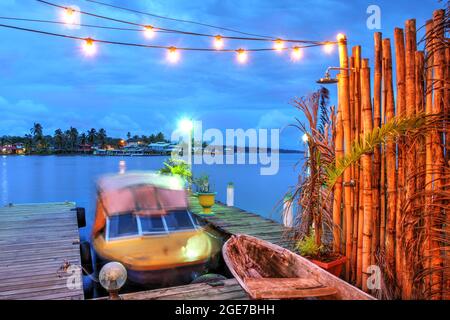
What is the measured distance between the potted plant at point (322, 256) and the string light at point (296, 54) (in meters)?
3.97

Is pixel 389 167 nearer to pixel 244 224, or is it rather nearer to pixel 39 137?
pixel 244 224

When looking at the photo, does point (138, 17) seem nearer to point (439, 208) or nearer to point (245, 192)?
point (439, 208)

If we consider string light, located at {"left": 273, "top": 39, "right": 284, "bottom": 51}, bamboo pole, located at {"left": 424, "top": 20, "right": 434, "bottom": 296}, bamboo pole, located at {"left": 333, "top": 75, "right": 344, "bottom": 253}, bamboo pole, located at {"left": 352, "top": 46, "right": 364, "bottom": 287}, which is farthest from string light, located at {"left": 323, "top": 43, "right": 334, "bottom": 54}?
bamboo pole, located at {"left": 424, "top": 20, "right": 434, "bottom": 296}

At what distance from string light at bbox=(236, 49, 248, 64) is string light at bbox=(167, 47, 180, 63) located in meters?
1.33

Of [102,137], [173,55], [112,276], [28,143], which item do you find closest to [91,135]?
[102,137]

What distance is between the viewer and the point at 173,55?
6.88 m

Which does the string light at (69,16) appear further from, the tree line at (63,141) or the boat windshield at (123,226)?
the tree line at (63,141)

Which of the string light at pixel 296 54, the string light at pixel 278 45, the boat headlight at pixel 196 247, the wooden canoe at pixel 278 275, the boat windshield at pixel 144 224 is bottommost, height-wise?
the boat headlight at pixel 196 247

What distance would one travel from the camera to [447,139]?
10.0ft

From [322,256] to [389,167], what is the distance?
140 centimetres

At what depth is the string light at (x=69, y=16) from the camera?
564 cm

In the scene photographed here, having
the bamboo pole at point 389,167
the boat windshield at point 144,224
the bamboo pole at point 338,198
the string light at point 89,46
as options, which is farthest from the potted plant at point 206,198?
the bamboo pole at point 389,167
